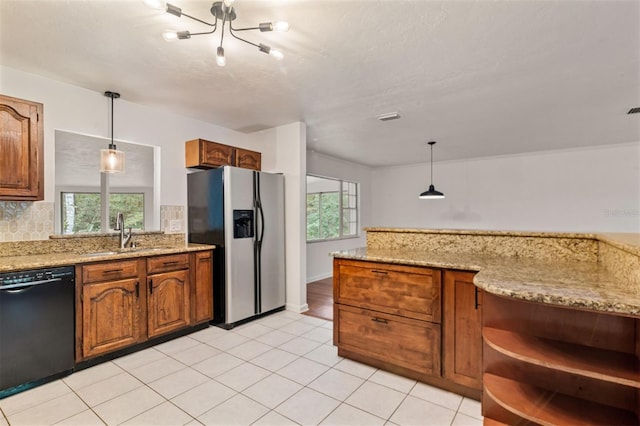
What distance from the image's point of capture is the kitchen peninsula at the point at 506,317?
127 centimetres

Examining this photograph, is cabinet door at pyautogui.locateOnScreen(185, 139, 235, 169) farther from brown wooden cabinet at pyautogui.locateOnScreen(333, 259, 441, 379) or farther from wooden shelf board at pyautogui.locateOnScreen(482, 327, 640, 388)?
wooden shelf board at pyautogui.locateOnScreen(482, 327, 640, 388)

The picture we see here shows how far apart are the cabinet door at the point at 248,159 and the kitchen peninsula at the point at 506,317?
6.47 ft

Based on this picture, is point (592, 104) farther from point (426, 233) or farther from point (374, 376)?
point (374, 376)

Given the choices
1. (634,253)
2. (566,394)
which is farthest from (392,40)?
(566,394)

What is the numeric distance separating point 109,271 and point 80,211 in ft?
8.96

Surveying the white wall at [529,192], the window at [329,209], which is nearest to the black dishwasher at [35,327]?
the window at [329,209]

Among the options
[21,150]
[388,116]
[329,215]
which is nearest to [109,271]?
[21,150]

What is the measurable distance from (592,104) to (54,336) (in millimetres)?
5460

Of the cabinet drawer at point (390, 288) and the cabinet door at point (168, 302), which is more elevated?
the cabinet drawer at point (390, 288)

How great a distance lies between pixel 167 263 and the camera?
2990 mm

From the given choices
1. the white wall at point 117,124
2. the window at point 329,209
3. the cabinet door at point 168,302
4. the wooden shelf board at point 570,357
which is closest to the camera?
the wooden shelf board at point 570,357

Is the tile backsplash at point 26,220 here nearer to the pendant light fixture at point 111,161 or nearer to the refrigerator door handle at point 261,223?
the pendant light fixture at point 111,161

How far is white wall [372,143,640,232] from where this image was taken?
5.22 metres

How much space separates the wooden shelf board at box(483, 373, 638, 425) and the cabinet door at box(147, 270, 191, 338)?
2715mm
